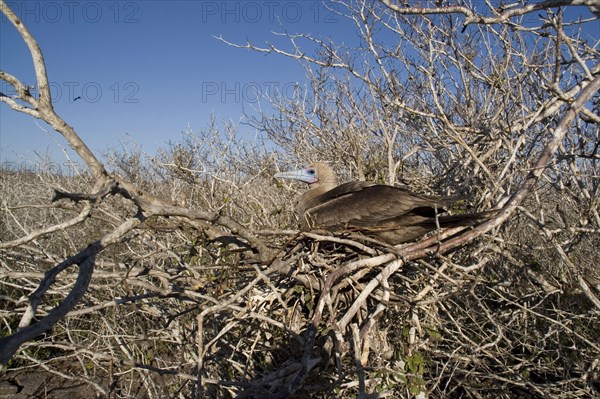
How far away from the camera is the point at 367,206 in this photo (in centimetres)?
266

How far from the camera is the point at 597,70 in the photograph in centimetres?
199

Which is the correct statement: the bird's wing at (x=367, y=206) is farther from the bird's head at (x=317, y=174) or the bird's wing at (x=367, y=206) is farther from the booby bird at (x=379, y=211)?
the bird's head at (x=317, y=174)

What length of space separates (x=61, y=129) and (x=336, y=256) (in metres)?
1.35

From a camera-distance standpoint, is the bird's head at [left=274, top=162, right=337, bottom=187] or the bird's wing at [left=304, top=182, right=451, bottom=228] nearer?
the bird's wing at [left=304, top=182, right=451, bottom=228]

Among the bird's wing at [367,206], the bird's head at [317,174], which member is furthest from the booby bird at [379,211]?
the bird's head at [317,174]

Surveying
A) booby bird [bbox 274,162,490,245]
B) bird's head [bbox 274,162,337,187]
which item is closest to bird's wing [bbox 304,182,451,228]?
booby bird [bbox 274,162,490,245]

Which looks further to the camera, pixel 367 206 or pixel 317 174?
pixel 317 174

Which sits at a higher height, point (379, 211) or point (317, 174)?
point (317, 174)

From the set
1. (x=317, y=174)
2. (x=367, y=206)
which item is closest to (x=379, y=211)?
(x=367, y=206)

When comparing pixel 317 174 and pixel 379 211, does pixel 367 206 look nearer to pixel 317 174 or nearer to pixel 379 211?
pixel 379 211

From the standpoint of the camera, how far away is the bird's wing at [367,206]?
2471 mm

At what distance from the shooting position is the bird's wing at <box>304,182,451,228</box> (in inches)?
97.3

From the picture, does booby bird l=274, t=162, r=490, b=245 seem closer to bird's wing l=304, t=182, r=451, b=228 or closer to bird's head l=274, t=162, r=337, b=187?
bird's wing l=304, t=182, r=451, b=228

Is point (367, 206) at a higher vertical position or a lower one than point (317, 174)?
lower
